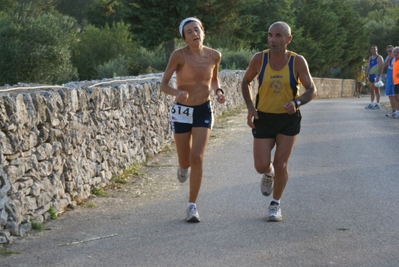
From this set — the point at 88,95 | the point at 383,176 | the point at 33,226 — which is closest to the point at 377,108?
the point at 383,176

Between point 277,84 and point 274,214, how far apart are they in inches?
49.7

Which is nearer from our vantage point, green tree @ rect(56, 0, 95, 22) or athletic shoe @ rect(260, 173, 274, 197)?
athletic shoe @ rect(260, 173, 274, 197)

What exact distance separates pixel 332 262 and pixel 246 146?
7.91m

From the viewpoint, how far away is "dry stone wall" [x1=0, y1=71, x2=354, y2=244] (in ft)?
23.4

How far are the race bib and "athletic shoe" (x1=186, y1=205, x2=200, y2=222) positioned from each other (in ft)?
2.82

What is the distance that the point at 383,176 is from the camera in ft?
34.9

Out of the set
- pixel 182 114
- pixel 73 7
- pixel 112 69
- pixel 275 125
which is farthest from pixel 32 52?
pixel 73 7

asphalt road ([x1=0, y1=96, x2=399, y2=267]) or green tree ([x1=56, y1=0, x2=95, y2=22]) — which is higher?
green tree ([x1=56, y1=0, x2=95, y2=22])

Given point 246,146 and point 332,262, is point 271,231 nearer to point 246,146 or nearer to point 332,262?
point 332,262

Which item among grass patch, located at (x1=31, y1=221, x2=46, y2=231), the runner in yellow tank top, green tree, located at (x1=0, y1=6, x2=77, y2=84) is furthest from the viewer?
green tree, located at (x1=0, y1=6, x2=77, y2=84)

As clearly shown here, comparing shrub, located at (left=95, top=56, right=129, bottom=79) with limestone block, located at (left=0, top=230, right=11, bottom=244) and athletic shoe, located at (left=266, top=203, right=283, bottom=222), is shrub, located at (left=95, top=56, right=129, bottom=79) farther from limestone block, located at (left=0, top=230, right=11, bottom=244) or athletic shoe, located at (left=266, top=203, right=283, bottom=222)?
limestone block, located at (left=0, top=230, right=11, bottom=244)

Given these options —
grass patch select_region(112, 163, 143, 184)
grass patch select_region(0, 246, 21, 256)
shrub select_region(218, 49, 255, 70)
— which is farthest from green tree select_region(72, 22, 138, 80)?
grass patch select_region(0, 246, 21, 256)

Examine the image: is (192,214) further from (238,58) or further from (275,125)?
(238,58)

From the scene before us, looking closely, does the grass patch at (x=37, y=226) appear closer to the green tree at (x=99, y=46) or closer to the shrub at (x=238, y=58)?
the shrub at (x=238, y=58)
